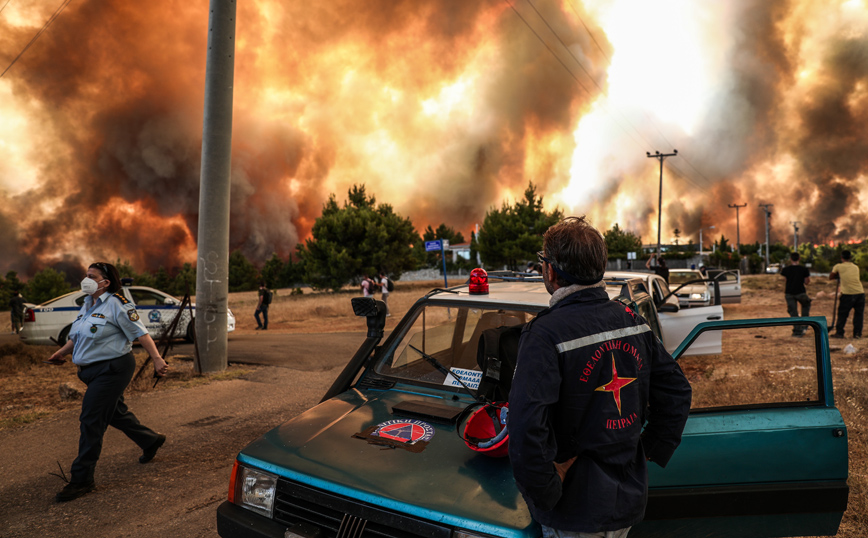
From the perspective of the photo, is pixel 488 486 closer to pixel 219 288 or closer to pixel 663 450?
pixel 663 450

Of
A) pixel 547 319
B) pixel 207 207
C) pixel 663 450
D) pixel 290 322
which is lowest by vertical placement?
pixel 290 322

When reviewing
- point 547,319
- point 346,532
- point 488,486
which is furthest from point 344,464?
point 547,319

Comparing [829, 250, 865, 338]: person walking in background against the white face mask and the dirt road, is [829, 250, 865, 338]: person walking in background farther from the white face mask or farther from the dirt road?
the white face mask

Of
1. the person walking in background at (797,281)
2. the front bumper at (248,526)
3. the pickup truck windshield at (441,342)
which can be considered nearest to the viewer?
the front bumper at (248,526)

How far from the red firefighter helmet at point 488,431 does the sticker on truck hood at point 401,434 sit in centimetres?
22

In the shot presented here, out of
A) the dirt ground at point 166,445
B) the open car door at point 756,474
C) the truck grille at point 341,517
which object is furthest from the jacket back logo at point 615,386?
the dirt ground at point 166,445

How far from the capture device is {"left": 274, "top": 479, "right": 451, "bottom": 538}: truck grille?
79.4 inches

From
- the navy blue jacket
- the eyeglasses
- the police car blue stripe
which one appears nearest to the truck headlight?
the navy blue jacket

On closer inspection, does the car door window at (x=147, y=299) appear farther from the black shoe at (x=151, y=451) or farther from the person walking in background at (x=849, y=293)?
the person walking in background at (x=849, y=293)

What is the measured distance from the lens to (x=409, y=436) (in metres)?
2.58

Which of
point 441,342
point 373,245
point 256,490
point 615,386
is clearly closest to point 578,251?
point 615,386

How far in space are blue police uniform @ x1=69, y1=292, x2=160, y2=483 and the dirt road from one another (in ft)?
1.22

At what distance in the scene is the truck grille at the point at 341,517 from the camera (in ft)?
6.62

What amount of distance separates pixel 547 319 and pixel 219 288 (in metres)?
8.02
